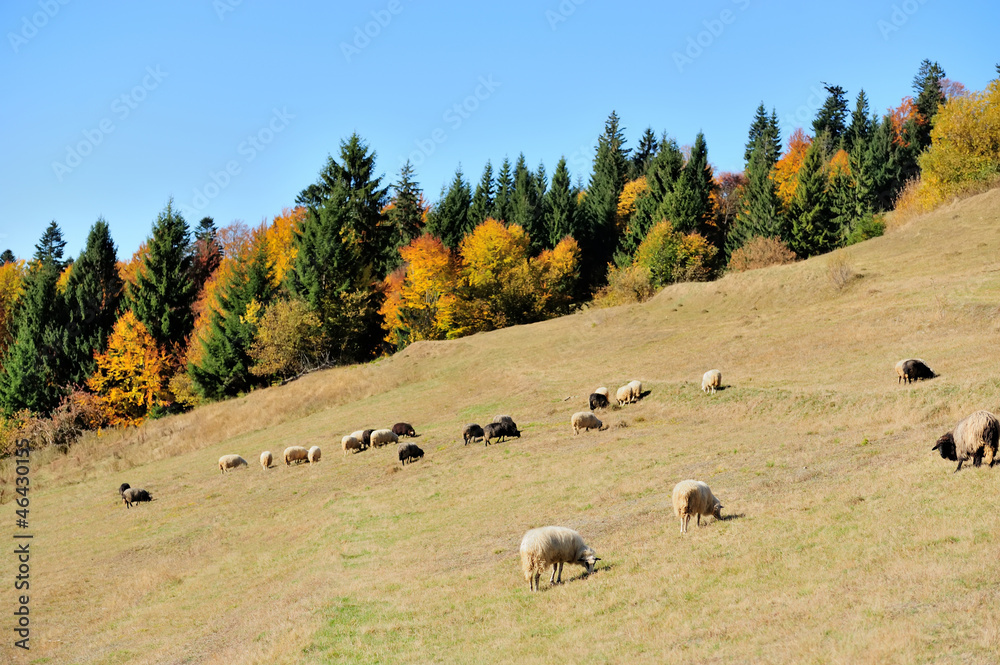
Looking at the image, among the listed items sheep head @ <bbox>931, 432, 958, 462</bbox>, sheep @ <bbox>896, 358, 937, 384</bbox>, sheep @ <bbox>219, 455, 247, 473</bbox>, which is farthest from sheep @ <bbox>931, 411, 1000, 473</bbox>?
sheep @ <bbox>219, 455, 247, 473</bbox>

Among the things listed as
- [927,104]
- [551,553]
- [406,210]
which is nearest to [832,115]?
[927,104]

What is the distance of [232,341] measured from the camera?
73938mm

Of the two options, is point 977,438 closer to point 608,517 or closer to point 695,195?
point 608,517

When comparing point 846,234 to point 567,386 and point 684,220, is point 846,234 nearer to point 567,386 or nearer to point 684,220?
point 684,220

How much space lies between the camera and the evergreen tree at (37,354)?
7531cm

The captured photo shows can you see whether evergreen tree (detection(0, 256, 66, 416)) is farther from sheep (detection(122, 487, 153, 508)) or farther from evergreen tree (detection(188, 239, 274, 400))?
sheep (detection(122, 487, 153, 508))

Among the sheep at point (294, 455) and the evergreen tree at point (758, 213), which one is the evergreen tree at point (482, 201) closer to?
the evergreen tree at point (758, 213)

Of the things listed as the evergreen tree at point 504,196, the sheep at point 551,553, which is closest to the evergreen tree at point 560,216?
the evergreen tree at point 504,196

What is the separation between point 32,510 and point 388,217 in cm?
5868

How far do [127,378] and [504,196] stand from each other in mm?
53979

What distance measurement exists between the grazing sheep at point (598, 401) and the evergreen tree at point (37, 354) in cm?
6338

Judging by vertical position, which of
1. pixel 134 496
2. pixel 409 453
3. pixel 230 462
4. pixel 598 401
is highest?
pixel 598 401

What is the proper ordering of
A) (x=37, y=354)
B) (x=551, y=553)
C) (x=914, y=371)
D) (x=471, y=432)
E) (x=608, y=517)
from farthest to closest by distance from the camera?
(x=37, y=354) → (x=471, y=432) → (x=914, y=371) → (x=608, y=517) → (x=551, y=553)

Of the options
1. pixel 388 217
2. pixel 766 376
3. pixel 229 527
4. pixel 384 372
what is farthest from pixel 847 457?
pixel 388 217
